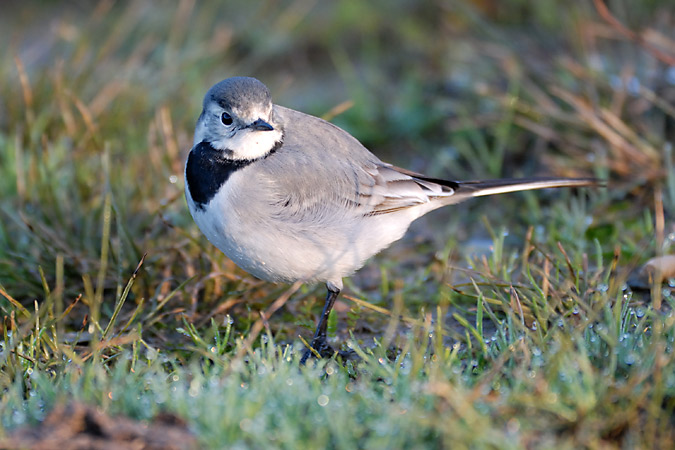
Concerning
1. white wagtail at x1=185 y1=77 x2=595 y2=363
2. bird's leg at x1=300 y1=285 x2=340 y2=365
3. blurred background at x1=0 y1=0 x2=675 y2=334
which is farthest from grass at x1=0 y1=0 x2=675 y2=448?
white wagtail at x1=185 y1=77 x2=595 y2=363

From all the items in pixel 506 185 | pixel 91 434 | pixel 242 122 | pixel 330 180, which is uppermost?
pixel 242 122

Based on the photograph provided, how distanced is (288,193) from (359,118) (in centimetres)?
294

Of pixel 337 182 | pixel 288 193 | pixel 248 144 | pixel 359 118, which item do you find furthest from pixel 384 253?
pixel 359 118

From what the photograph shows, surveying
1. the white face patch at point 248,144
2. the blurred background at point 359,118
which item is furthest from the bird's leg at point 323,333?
the white face patch at point 248,144

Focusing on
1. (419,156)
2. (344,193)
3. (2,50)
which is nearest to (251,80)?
(344,193)

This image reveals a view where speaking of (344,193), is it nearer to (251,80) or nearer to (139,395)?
(251,80)

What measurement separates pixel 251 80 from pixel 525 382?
2092 mm

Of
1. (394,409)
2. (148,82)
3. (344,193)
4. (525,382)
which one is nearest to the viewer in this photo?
(394,409)

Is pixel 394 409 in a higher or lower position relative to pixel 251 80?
lower

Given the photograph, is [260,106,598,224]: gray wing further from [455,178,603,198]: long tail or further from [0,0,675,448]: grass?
[0,0,675,448]: grass

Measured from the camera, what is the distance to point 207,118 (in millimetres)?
3846

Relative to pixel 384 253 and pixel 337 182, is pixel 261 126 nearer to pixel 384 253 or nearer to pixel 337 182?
pixel 337 182

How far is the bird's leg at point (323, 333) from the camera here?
3803 millimetres

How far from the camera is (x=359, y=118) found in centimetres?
643
